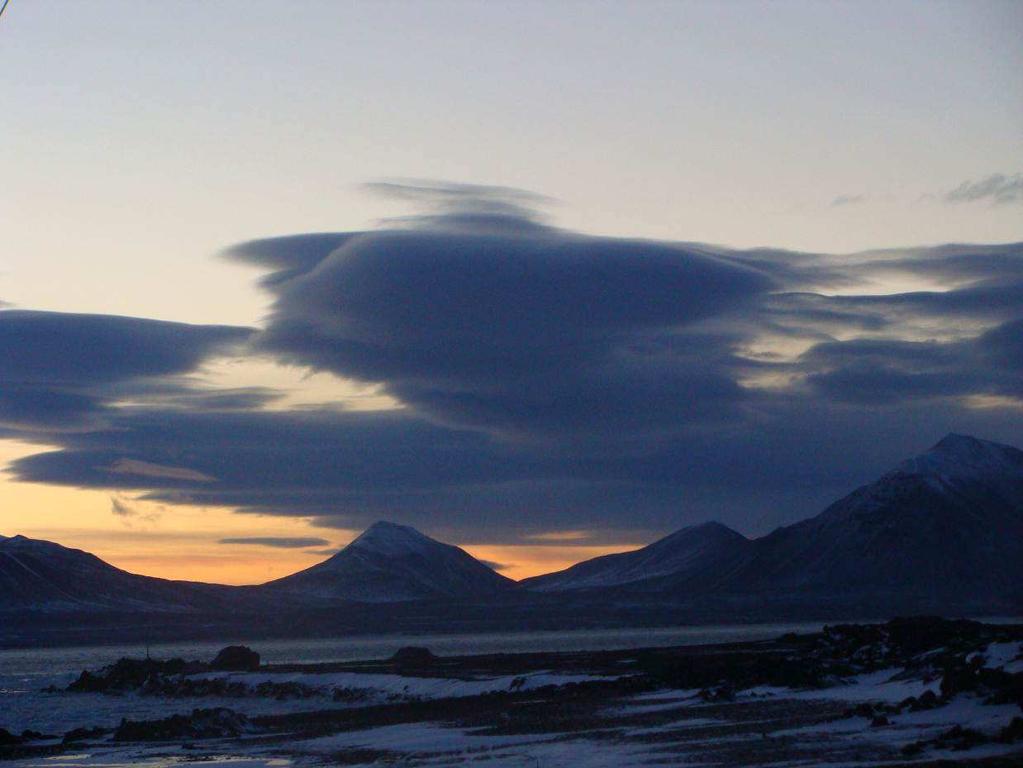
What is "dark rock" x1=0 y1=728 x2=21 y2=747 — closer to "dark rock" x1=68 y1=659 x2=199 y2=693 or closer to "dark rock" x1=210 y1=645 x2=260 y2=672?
"dark rock" x1=68 y1=659 x2=199 y2=693

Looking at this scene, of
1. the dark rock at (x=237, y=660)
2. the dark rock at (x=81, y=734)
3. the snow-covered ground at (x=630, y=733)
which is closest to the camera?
the snow-covered ground at (x=630, y=733)

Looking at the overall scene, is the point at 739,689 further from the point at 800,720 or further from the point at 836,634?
the point at 836,634

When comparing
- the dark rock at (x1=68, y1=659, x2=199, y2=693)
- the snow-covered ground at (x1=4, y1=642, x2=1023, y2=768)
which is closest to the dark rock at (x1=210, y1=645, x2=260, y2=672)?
the dark rock at (x1=68, y1=659, x2=199, y2=693)

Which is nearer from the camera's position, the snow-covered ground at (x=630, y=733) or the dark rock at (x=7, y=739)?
the snow-covered ground at (x=630, y=733)

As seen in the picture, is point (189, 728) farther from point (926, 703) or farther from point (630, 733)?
point (926, 703)

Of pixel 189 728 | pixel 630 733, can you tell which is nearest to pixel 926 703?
pixel 630 733

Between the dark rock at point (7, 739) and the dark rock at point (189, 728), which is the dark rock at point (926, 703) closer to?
the dark rock at point (189, 728)

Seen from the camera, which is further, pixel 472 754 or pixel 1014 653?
pixel 1014 653

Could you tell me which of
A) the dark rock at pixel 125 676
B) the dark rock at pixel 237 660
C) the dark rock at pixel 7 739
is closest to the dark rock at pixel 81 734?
the dark rock at pixel 7 739

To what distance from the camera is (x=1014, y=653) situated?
2057 inches

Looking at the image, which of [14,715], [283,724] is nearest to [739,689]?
[283,724]

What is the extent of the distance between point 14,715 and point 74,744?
80.4ft

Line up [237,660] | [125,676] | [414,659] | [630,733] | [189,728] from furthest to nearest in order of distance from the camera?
[237,660]
[414,659]
[125,676]
[189,728]
[630,733]

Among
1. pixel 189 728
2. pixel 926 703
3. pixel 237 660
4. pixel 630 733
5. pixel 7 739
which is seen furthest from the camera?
pixel 237 660
